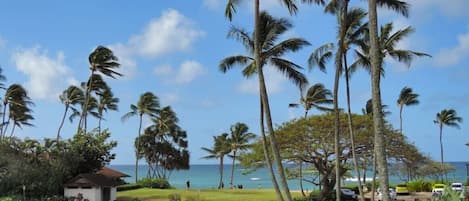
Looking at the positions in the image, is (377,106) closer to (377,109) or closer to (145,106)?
(377,109)

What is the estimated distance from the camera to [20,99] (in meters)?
60.9

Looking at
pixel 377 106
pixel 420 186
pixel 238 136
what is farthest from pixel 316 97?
pixel 377 106

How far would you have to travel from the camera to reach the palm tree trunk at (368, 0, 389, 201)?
44.7 ft

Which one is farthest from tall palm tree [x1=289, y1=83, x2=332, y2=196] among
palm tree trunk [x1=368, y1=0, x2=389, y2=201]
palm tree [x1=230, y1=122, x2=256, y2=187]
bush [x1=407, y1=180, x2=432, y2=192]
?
palm tree trunk [x1=368, y1=0, x2=389, y2=201]

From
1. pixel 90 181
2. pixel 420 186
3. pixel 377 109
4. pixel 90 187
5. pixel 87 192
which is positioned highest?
pixel 377 109

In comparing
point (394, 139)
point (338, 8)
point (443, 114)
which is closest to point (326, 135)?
point (394, 139)

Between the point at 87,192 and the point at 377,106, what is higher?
the point at 377,106

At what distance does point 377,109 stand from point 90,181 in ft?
87.7

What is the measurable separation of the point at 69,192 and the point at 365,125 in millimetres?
21245

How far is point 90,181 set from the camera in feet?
120

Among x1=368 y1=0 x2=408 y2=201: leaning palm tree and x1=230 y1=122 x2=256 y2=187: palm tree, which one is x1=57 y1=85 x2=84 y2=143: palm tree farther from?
x1=368 y1=0 x2=408 y2=201: leaning palm tree

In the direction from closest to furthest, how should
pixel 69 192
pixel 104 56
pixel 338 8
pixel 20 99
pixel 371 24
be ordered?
pixel 371 24 → pixel 338 8 → pixel 69 192 → pixel 104 56 → pixel 20 99

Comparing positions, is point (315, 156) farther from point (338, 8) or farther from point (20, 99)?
point (20, 99)

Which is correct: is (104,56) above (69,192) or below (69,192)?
above
